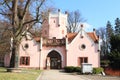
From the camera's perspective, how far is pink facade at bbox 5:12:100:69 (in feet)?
193

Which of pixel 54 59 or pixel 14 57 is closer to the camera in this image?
pixel 14 57

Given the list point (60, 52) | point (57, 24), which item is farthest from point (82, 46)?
point (57, 24)

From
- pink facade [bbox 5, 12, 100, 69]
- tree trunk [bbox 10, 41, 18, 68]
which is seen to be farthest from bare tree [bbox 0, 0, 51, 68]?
pink facade [bbox 5, 12, 100, 69]

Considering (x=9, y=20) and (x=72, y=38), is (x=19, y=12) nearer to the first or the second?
(x=9, y=20)

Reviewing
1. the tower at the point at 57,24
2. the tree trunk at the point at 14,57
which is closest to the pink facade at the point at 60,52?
the tower at the point at 57,24

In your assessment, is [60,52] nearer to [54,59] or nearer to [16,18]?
[54,59]

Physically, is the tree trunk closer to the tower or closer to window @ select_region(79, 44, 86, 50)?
window @ select_region(79, 44, 86, 50)

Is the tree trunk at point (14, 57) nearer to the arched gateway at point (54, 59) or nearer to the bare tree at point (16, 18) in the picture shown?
the bare tree at point (16, 18)

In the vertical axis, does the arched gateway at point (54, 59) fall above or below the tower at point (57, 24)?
below

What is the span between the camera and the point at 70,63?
5869 centimetres

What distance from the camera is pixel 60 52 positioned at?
60.0 m

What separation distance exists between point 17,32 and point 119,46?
27.3 m

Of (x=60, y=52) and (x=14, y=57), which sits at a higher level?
(x=60, y=52)

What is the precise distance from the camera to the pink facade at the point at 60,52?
58.8 meters
